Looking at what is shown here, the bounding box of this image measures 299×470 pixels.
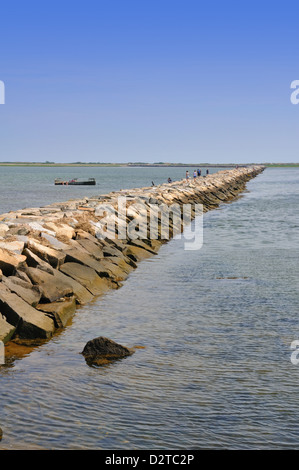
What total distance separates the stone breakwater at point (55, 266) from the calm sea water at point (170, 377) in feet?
1.42

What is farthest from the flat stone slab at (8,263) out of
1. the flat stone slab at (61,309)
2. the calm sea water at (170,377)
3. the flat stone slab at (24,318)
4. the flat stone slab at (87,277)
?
the flat stone slab at (24,318)

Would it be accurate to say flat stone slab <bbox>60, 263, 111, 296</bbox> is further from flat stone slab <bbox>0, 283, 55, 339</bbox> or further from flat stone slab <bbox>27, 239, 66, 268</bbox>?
flat stone slab <bbox>0, 283, 55, 339</bbox>

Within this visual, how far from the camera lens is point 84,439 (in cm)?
647

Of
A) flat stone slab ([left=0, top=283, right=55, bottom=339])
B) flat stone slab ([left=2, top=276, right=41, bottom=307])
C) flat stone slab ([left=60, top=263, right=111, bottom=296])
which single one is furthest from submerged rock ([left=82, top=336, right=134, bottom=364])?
flat stone slab ([left=60, top=263, right=111, bottom=296])

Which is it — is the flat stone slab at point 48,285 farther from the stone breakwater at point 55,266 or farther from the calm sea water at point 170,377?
the calm sea water at point 170,377

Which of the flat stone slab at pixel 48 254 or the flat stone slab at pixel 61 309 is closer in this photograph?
the flat stone slab at pixel 61 309

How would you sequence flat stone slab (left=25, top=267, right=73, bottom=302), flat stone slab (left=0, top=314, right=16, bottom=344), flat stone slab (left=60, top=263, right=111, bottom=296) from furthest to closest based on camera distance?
1. flat stone slab (left=60, top=263, right=111, bottom=296)
2. flat stone slab (left=25, top=267, right=73, bottom=302)
3. flat stone slab (left=0, top=314, right=16, bottom=344)

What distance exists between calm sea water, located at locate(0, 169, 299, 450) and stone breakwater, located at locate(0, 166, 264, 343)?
17.0 inches

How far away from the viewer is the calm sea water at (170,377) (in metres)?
6.62

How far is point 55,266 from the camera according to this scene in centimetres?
1382

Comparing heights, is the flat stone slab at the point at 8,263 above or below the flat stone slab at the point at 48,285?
above

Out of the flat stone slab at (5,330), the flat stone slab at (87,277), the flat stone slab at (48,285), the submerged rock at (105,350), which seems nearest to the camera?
the submerged rock at (105,350)

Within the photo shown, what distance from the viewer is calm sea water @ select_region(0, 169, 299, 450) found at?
6.62 m

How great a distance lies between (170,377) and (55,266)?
610 centimetres
